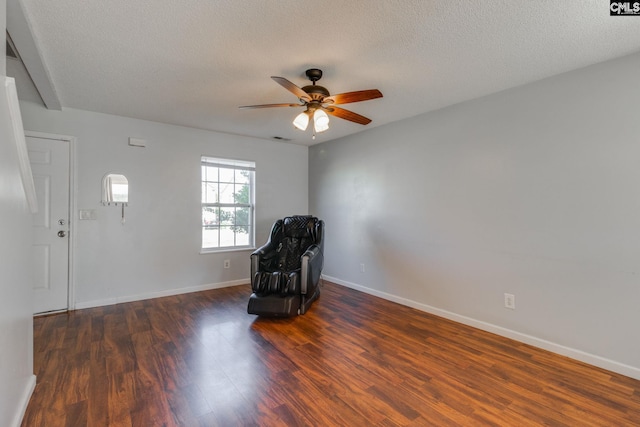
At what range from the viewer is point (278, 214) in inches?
197

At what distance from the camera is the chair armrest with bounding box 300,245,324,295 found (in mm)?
3213

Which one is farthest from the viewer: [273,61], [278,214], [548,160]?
[278,214]

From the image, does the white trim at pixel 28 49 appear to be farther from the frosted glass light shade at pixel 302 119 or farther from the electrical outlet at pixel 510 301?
the electrical outlet at pixel 510 301

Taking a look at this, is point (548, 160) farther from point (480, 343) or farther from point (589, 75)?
point (480, 343)

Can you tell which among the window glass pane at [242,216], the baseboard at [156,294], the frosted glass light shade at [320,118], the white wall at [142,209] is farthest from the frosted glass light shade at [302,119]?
the baseboard at [156,294]

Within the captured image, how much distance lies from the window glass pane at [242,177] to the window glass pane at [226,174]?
10cm

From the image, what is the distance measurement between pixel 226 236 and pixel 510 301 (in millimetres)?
3683

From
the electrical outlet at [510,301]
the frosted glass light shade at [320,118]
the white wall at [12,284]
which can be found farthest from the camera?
the electrical outlet at [510,301]

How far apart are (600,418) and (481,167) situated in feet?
6.80

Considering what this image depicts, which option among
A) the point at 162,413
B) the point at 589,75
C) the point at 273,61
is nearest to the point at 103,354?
the point at 162,413

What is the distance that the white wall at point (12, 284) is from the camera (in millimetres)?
1362

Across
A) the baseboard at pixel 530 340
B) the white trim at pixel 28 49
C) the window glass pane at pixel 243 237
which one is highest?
the white trim at pixel 28 49

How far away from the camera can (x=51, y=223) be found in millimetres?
3297

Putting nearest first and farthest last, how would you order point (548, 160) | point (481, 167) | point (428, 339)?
point (548, 160) < point (428, 339) < point (481, 167)
